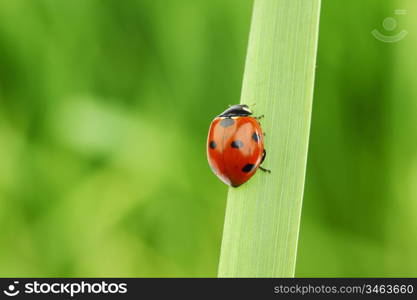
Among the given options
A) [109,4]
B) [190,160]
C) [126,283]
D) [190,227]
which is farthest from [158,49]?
[126,283]

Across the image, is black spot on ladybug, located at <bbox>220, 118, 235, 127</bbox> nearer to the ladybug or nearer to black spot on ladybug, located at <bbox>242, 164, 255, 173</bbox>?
the ladybug

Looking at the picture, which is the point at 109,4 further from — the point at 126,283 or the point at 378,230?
the point at 378,230

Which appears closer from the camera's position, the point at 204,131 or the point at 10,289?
the point at 10,289

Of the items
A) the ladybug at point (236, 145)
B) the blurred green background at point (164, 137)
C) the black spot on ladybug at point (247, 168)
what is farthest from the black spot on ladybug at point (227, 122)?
the blurred green background at point (164, 137)

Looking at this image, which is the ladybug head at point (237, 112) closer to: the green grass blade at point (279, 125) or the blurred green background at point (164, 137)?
the green grass blade at point (279, 125)

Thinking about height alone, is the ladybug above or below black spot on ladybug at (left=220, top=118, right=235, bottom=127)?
below

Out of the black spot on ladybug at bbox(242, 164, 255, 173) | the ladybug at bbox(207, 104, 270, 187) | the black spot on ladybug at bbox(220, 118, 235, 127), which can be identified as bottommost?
the black spot on ladybug at bbox(242, 164, 255, 173)

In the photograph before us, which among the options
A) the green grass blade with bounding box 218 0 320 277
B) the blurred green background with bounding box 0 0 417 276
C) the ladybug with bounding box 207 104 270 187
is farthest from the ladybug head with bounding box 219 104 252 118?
the blurred green background with bounding box 0 0 417 276
